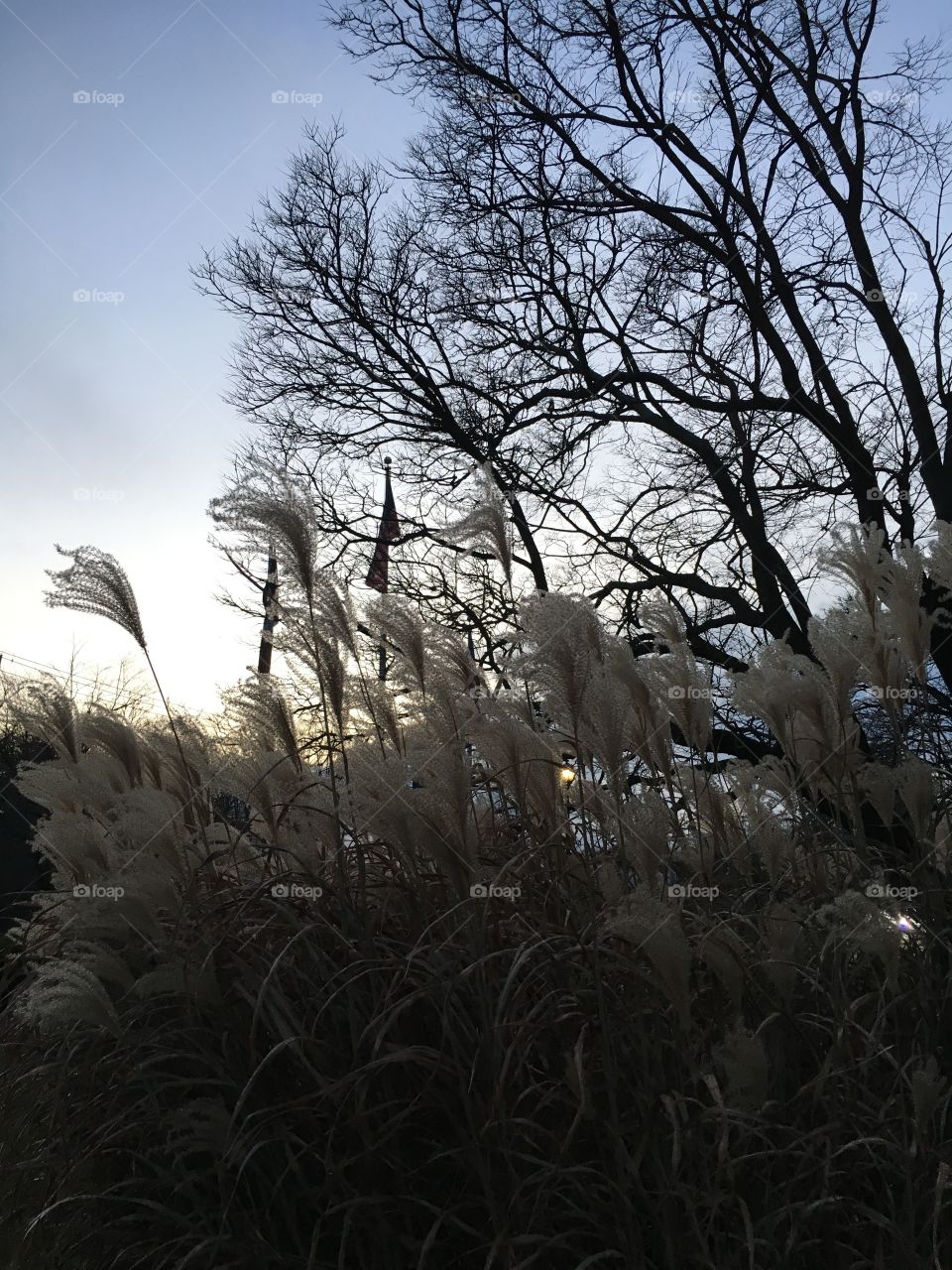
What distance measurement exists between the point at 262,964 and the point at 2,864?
11.0m

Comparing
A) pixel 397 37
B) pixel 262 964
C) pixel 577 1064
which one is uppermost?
pixel 397 37

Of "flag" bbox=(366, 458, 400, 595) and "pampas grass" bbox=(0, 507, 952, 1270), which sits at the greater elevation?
"flag" bbox=(366, 458, 400, 595)

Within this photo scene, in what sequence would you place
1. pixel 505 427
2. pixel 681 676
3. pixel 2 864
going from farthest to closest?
pixel 2 864
pixel 505 427
pixel 681 676

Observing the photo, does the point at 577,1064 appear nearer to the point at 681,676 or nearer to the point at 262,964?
the point at 262,964

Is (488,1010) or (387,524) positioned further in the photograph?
(387,524)

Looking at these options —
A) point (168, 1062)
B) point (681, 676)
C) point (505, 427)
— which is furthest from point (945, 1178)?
point (505, 427)

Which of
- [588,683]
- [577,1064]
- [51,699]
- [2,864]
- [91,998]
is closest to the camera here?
[577,1064]

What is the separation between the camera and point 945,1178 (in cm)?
189

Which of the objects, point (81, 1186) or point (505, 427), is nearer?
point (81, 1186)

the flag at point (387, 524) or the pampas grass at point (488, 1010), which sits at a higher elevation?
the flag at point (387, 524)

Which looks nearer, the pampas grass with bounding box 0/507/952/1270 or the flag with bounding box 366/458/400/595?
the pampas grass with bounding box 0/507/952/1270

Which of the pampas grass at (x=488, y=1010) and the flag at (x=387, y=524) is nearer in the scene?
the pampas grass at (x=488, y=1010)

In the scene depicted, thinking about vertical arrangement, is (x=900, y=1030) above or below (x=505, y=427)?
below

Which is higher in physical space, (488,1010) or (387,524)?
(387,524)
